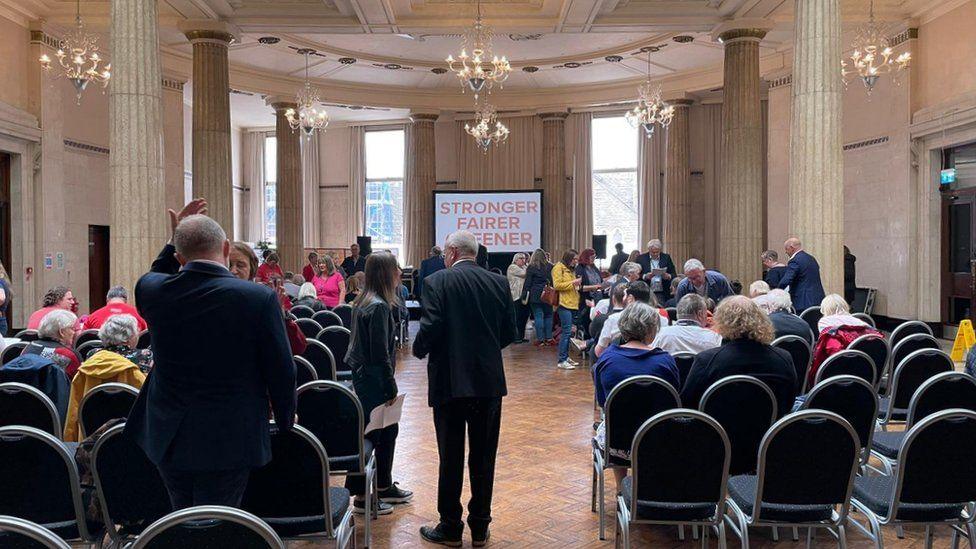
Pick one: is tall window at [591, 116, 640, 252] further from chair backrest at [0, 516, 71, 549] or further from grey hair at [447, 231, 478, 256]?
chair backrest at [0, 516, 71, 549]

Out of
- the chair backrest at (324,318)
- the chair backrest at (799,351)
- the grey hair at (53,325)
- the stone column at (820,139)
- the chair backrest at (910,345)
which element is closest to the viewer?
the grey hair at (53,325)

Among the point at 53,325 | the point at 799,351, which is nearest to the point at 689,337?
the point at 799,351

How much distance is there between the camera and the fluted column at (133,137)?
777cm

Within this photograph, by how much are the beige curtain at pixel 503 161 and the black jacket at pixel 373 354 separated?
16.6 meters

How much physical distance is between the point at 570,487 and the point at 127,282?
17.7 feet

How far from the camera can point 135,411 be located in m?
2.48

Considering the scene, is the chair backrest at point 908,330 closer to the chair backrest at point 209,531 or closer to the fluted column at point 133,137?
the chair backrest at point 209,531

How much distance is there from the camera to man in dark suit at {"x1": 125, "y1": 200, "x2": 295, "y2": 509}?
7.71ft

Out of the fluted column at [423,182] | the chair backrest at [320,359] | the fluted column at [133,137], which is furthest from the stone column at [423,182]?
the chair backrest at [320,359]

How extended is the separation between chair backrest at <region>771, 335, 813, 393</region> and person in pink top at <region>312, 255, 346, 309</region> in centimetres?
650

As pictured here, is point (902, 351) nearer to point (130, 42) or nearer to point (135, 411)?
point (135, 411)

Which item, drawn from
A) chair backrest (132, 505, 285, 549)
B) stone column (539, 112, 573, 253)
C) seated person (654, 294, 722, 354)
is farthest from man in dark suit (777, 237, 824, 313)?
stone column (539, 112, 573, 253)

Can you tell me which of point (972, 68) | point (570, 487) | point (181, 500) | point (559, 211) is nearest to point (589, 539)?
point (570, 487)

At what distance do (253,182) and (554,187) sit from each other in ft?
31.0
